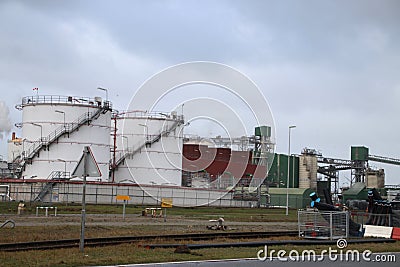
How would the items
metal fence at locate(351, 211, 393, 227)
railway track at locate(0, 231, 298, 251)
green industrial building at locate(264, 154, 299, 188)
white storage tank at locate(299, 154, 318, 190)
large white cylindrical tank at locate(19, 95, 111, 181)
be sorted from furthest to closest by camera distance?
green industrial building at locate(264, 154, 299, 188) → white storage tank at locate(299, 154, 318, 190) → large white cylindrical tank at locate(19, 95, 111, 181) → metal fence at locate(351, 211, 393, 227) → railway track at locate(0, 231, 298, 251)

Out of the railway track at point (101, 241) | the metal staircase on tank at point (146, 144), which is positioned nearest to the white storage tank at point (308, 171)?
the metal staircase on tank at point (146, 144)

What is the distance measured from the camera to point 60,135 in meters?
73.8

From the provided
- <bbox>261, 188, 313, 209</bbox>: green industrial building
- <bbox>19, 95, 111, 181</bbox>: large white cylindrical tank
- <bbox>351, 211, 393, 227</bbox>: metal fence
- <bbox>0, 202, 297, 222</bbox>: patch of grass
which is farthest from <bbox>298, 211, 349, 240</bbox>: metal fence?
<bbox>261, 188, 313, 209</bbox>: green industrial building

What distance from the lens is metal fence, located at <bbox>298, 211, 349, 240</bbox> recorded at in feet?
86.4

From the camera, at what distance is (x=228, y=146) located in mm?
104375

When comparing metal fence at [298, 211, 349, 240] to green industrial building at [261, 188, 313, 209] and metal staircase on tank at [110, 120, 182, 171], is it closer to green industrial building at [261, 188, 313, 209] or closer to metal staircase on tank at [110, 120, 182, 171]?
metal staircase on tank at [110, 120, 182, 171]

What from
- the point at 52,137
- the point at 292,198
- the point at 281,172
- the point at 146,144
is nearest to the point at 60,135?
the point at 52,137

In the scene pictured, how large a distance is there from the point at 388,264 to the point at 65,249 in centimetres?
984

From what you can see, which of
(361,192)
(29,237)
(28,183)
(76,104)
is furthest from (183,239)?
(361,192)

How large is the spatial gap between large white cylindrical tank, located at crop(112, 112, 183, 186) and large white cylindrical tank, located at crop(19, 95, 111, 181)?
6.45 metres

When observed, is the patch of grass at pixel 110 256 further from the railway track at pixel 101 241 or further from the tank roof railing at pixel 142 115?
the tank roof railing at pixel 142 115

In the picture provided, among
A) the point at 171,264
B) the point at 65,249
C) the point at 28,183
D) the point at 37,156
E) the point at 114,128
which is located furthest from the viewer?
the point at 114,128

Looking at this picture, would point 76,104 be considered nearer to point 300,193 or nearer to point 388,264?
point 300,193

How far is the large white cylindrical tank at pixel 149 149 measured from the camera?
83.9m
